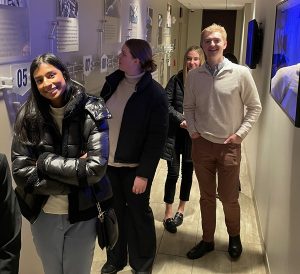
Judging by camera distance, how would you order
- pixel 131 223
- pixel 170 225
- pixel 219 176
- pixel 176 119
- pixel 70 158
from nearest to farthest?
pixel 70 158 → pixel 131 223 → pixel 219 176 → pixel 176 119 → pixel 170 225

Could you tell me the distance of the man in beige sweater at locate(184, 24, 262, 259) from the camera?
2.29 metres

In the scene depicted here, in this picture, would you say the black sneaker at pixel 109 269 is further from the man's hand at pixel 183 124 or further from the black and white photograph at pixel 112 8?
the black and white photograph at pixel 112 8

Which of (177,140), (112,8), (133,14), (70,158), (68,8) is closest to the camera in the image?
(70,158)

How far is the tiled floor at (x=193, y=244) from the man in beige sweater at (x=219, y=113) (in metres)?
0.34

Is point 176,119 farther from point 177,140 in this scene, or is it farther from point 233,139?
point 233,139

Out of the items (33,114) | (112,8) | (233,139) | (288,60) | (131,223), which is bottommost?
(131,223)

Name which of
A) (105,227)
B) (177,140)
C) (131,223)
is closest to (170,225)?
(177,140)

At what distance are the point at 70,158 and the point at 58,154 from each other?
7cm

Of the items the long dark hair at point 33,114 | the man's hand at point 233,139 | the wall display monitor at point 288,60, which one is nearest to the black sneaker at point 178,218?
the man's hand at point 233,139

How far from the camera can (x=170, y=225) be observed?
303 cm

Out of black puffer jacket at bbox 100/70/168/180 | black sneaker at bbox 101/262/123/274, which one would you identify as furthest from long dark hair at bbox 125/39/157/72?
black sneaker at bbox 101/262/123/274

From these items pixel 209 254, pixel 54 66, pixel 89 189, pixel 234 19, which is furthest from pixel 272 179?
pixel 234 19

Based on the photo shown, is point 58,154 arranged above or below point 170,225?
above

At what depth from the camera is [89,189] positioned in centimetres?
151
